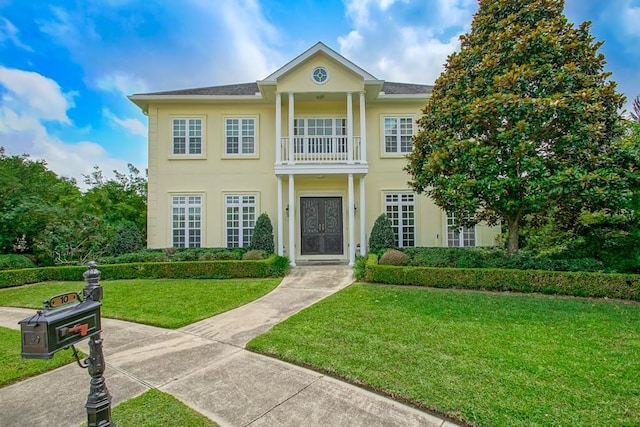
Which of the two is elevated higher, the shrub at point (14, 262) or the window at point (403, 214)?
the window at point (403, 214)

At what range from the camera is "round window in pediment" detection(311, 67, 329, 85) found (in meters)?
12.2

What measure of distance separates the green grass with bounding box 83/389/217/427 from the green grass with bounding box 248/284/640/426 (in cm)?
146

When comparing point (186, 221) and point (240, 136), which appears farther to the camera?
point (240, 136)

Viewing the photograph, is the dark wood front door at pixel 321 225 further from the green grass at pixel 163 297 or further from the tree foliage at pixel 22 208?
the tree foliage at pixel 22 208

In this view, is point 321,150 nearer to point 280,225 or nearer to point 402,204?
point 280,225

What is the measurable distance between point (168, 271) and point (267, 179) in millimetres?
5467

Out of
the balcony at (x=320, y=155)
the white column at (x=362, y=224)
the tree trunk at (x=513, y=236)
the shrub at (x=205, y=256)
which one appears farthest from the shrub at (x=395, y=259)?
the shrub at (x=205, y=256)

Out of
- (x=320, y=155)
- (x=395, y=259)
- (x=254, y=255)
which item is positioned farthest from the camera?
(x=320, y=155)

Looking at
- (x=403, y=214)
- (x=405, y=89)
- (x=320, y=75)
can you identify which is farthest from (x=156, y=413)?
(x=405, y=89)

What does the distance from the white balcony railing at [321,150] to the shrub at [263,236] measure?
99.0 inches

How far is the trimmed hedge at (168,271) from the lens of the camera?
9.99 metres

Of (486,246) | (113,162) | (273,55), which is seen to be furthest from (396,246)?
(113,162)

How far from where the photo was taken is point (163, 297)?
25.5ft

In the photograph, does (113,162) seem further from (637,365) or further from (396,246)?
(637,365)
